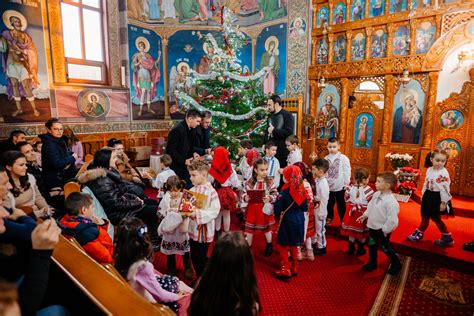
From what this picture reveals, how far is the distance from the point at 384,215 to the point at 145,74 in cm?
1012

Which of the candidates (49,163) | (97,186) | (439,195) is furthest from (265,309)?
(49,163)

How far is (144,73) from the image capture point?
10836mm

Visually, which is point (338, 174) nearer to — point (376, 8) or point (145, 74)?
point (376, 8)

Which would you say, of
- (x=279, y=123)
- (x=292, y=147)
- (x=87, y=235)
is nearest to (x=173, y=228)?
(x=87, y=235)

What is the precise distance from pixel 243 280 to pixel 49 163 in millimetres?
3968

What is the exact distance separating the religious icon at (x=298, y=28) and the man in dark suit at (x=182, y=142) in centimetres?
698

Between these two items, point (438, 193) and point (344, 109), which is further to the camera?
point (344, 109)

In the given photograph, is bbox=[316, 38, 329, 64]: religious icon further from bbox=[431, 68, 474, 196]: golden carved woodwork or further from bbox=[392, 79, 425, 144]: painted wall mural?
bbox=[431, 68, 474, 196]: golden carved woodwork

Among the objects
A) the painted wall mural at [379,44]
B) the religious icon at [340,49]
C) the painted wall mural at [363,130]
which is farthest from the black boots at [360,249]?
the religious icon at [340,49]

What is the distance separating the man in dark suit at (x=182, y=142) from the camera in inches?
187

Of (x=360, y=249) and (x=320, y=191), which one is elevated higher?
(x=320, y=191)

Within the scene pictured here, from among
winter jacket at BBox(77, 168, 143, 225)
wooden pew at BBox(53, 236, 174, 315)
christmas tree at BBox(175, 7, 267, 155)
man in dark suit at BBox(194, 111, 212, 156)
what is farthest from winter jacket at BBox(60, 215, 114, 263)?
christmas tree at BBox(175, 7, 267, 155)

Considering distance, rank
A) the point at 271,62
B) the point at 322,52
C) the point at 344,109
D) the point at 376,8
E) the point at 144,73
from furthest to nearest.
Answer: the point at 271,62 < the point at 144,73 < the point at 322,52 < the point at 344,109 < the point at 376,8

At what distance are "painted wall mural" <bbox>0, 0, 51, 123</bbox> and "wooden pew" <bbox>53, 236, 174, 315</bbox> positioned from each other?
7.73 metres
